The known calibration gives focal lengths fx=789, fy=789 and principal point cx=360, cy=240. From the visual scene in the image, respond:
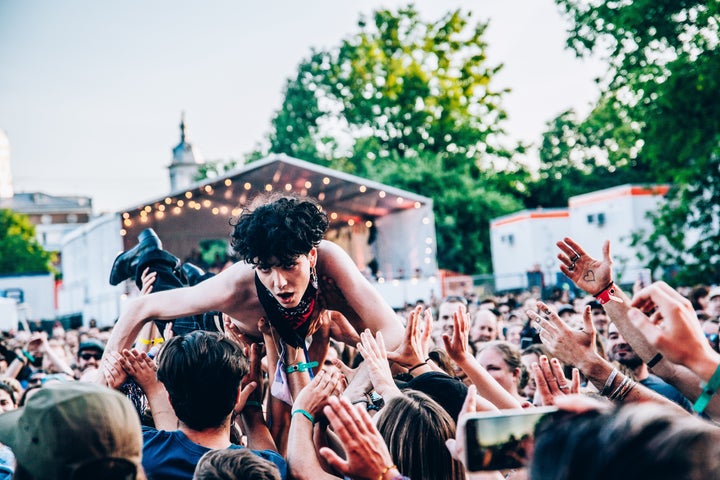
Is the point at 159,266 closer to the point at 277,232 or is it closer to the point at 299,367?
the point at 277,232

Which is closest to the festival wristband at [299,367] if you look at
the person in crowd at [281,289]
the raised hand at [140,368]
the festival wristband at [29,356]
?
the person in crowd at [281,289]

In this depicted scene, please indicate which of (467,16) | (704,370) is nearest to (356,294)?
(704,370)

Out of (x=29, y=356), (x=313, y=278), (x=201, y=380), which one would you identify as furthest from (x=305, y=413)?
(x=29, y=356)

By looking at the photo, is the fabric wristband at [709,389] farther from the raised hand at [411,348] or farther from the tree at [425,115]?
the tree at [425,115]

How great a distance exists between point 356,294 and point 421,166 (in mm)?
31270

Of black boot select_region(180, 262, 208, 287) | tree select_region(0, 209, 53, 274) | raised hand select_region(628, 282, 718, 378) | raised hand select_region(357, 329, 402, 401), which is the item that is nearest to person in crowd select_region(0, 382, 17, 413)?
black boot select_region(180, 262, 208, 287)

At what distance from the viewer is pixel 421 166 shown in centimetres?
3522

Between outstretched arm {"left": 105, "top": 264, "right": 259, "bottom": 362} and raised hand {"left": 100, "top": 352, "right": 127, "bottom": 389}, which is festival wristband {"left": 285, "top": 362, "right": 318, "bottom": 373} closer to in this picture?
outstretched arm {"left": 105, "top": 264, "right": 259, "bottom": 362}

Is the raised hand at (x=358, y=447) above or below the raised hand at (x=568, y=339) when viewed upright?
below

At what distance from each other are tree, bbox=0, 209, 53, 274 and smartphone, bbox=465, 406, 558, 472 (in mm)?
62777

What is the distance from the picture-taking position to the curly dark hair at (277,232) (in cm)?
393

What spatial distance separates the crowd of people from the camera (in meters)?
1.37

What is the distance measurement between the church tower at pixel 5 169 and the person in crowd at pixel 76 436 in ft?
349

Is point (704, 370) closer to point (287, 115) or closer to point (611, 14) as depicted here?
point (611, 14)
